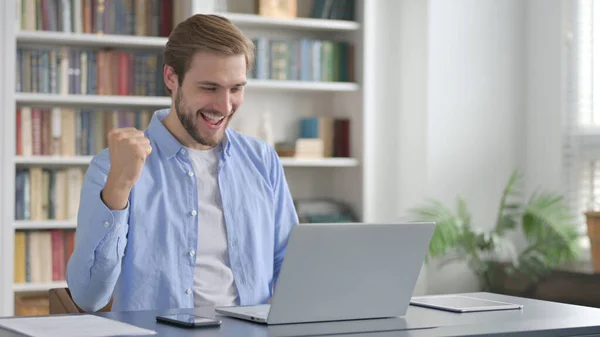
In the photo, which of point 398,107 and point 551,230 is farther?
point 398,107

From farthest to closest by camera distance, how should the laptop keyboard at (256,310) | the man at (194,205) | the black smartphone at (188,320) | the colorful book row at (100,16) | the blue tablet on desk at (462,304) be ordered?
the colorful book row at (100,16), the man at (194,205), the blue tablet on desk at (462,304), the laptop keyboard at (256,310), the black smartphone at (188,320)

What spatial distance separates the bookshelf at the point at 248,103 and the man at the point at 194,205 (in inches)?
72.2

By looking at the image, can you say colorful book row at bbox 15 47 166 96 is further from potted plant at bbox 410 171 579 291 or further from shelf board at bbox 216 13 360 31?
potted plant at bbox 410 171 579 291

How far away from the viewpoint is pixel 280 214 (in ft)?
8.21

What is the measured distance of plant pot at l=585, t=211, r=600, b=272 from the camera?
4.23 meters

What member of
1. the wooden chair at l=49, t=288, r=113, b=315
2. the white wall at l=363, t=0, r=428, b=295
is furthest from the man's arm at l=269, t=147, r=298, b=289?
the white wall at l=363, t=0, r=428, b=295

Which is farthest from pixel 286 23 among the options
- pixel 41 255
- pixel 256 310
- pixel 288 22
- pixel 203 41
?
pixel 256 310

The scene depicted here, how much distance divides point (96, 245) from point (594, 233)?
284cm

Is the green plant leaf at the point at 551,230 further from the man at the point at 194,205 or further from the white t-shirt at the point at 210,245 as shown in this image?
the white t-shirt at the point at 210,245

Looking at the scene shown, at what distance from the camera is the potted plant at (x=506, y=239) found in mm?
4426

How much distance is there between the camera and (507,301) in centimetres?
213

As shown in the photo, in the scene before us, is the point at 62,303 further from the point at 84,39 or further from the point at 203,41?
the point at 84,39

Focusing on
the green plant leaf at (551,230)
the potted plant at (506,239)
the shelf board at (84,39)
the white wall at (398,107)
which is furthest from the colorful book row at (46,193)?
the green plant leaf at (551,230)

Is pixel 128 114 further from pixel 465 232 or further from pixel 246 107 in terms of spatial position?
pixel 465 232
